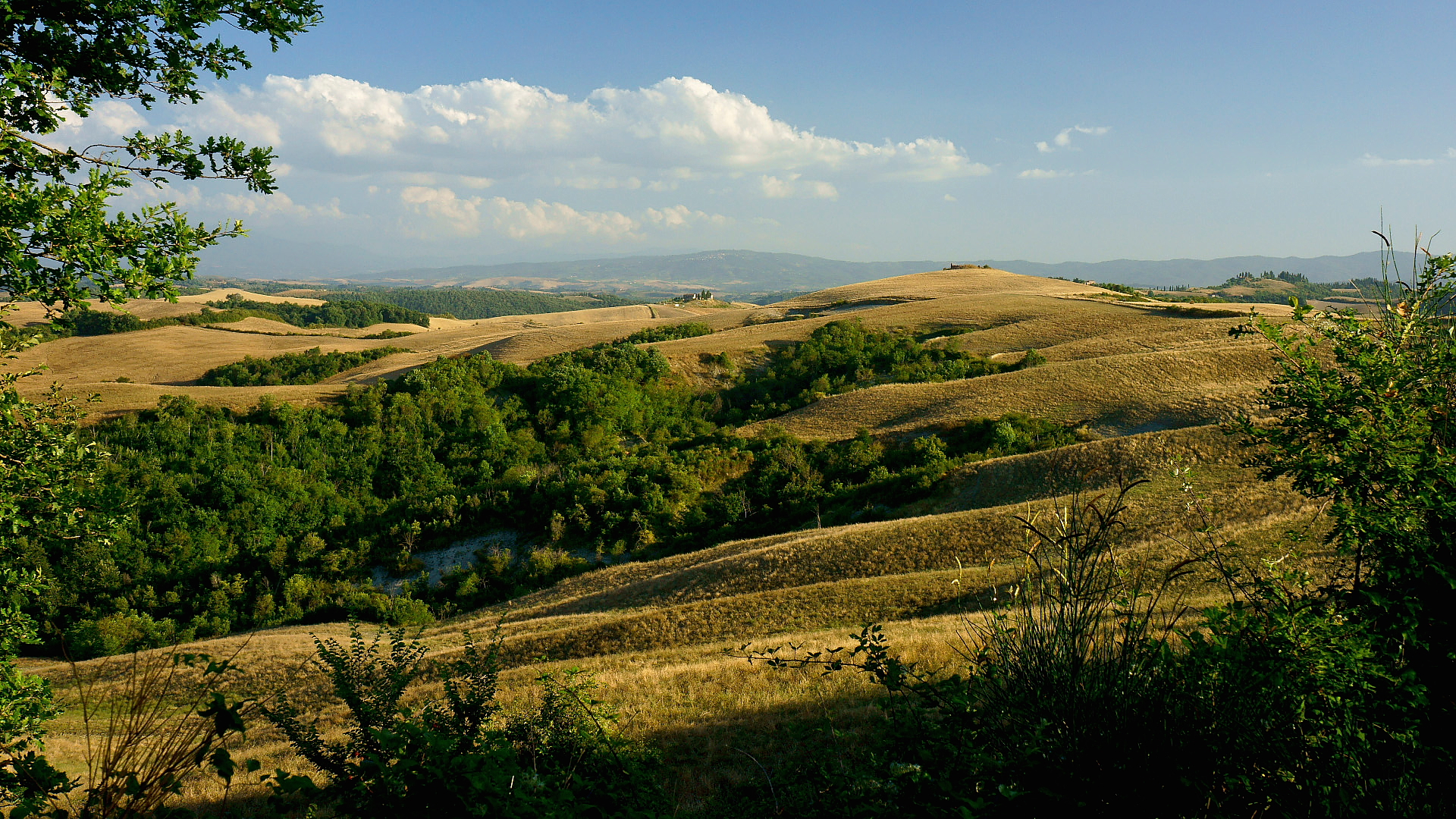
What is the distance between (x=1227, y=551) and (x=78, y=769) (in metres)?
22.6

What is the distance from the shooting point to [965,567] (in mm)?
18531

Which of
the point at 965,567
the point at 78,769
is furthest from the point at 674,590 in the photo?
the point at 78,769

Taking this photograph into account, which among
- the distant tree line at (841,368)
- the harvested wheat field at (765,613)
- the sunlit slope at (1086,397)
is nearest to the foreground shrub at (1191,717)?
the harvested wheat field at (765,613)

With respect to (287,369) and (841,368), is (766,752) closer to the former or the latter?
(841,368)

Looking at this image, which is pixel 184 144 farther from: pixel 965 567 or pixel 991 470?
pixel 991 470

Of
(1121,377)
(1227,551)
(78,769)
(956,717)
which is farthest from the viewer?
(1121,377)

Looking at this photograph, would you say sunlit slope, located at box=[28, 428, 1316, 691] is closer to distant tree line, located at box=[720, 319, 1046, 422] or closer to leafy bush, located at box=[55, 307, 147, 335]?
distant tree line, located at box=[720, 319, 1046, 422]

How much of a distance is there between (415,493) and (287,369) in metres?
33.0

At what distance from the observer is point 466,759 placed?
15.9 feet

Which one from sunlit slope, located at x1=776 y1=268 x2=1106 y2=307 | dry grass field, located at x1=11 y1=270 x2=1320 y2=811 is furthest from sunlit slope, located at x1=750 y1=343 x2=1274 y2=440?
sunlit slope, located at x1=776 y1=268 x2=1106 y2=307

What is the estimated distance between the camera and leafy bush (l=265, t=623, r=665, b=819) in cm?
485

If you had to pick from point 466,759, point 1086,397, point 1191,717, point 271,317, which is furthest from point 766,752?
point 271,317

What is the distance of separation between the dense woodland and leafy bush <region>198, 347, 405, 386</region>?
63.9ft

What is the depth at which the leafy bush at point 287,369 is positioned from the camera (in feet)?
193
